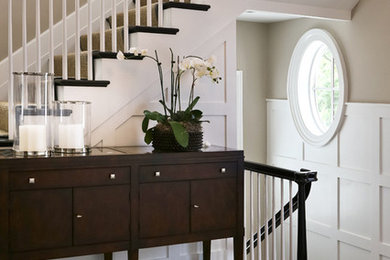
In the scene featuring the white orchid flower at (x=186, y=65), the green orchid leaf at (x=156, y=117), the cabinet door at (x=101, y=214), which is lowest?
the cabinet door at (x=101, y=214)

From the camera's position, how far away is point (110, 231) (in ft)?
8.89

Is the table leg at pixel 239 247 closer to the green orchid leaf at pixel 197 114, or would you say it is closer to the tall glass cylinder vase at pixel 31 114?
the green orchid leaf at pixel 197 114

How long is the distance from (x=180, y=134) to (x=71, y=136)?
569 mm

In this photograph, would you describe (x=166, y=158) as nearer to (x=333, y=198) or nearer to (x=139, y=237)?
(x=139, y=237)

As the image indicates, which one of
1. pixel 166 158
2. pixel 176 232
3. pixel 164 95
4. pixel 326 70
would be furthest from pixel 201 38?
pixel 326 70

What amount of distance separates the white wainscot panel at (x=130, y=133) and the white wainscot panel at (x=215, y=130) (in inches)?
18.1

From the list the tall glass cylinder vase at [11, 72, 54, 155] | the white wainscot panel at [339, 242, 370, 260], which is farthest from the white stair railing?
the white wainscot panel at [339, 242, 370, 260]

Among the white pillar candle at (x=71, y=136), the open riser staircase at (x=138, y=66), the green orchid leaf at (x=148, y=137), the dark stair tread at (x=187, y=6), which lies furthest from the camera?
the dark stair tread at (x=187, y=6)

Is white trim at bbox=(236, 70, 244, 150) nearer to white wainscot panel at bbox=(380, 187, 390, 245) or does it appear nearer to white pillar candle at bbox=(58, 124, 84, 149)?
white wainscot panel at bbox=(380, 187, 390, 245)

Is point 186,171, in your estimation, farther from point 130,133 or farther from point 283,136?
point 283,136

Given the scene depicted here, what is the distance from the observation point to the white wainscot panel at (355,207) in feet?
14.2

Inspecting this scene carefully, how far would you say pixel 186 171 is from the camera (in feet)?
9.44

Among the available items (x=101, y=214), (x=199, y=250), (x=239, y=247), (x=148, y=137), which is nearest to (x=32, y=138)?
(x=101, y=214)

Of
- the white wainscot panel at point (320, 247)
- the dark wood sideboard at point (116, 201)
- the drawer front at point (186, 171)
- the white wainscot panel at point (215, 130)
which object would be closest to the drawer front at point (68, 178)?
the dark wood sideboard at point (116, 201)
